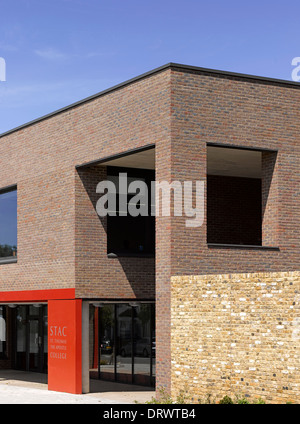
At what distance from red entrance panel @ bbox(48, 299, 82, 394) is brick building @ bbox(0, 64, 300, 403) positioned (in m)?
0.06

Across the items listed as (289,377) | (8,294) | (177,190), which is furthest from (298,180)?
(8,294)

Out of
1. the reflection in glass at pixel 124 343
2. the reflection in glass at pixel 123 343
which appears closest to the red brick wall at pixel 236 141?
the reflection in glass at pixel 123 343

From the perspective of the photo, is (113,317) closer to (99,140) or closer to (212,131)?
(99,140)

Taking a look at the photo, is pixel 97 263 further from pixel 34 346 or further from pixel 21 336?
pixel 21 336

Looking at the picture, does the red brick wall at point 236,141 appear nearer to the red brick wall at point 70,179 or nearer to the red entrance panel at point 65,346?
the red brick wall at point 70,179

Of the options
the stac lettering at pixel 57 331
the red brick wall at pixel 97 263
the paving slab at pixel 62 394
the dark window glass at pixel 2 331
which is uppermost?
the red brick wall at pixel 97 263

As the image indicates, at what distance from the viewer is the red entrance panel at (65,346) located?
23734mm

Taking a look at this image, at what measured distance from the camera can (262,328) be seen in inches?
664

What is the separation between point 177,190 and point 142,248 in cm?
543

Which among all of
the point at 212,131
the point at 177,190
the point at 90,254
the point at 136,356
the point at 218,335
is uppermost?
the point at 212,131

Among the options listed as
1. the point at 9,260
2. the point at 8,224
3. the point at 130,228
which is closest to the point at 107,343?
the point at 9,260

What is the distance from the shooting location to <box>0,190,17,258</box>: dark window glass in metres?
28.0

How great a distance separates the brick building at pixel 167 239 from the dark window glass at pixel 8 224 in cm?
7

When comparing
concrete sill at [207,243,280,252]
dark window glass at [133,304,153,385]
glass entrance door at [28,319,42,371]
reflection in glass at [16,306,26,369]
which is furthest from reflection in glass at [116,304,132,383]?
concrete sill at [207,243,280,252]
